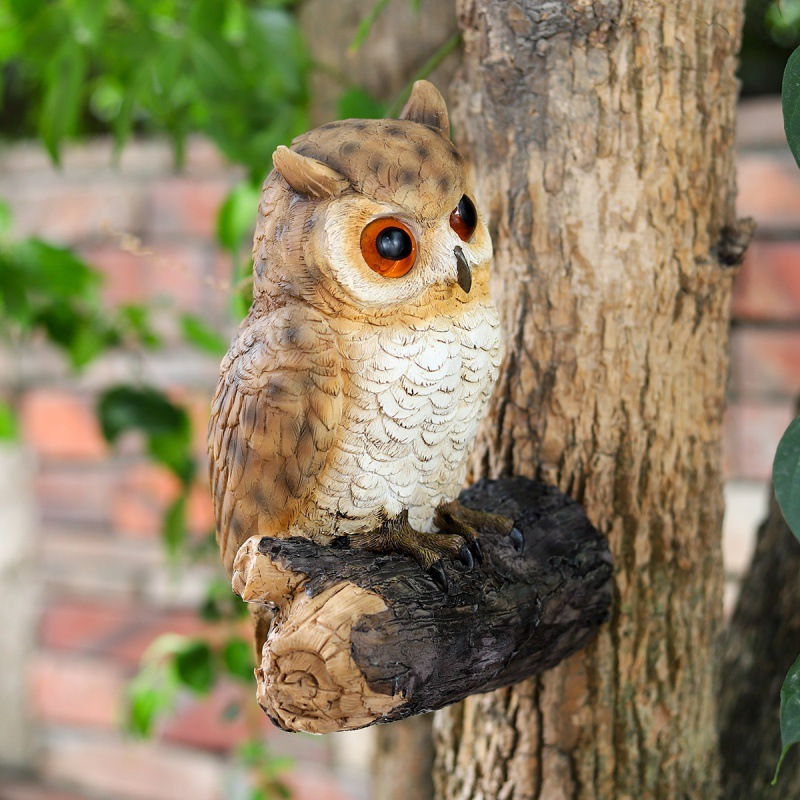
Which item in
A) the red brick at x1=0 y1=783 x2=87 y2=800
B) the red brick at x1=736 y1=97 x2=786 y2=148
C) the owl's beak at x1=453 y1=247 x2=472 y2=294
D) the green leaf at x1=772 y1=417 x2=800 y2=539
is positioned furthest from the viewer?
the red brick at x1=0 y1=783 x2=87 y2=800

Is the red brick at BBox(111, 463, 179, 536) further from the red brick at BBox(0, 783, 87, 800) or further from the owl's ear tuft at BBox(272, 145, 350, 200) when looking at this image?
the owl's ear tuft at BBox(272, 145, 350, 200)

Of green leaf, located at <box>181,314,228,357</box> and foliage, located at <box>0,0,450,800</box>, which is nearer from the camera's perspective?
foliage, located at <box>0,0,450,800</box>

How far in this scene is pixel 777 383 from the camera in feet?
4.01

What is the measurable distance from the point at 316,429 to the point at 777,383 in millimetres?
869

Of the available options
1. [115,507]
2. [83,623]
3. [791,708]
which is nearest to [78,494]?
[115,507]

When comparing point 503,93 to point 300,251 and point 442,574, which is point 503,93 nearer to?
point 300,251

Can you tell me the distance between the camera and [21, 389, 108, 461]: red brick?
1.62 metres

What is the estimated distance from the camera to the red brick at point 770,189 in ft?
3.81

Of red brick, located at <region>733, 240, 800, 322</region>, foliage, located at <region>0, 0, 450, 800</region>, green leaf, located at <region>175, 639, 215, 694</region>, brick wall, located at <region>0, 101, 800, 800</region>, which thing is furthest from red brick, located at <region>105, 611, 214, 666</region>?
red brick, located at <region>733, 240, 800, 322</region>

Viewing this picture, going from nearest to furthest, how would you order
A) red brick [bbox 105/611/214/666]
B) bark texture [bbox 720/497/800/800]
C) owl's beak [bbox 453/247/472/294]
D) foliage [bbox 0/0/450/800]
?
owl's beak [bbox 453/247/472/294]
bark texture [bbox 720/497/800/800]
foliage [bbox 0/0/450/800]
red brick [bbox 105/611/214/666]

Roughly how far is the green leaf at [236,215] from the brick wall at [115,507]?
36 cm

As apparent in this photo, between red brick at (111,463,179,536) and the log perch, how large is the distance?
3.49 feet

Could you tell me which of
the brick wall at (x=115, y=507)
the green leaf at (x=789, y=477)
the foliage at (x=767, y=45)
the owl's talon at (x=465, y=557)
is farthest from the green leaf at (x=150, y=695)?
the foliage at (x=767, y=45)

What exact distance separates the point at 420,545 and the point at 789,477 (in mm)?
238
